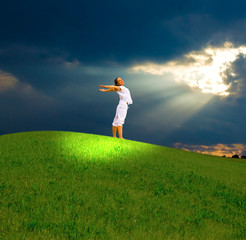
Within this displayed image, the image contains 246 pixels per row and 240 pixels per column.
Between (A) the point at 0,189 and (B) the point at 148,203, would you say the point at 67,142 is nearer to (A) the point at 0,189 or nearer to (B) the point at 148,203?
(A) the point at 0,189

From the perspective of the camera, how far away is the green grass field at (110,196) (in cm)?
589

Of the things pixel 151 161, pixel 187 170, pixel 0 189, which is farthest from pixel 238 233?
pixel 0 189

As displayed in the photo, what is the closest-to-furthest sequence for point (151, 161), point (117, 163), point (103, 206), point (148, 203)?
point (103, 206) → point (148, 203) → point (117, 163) → point (151, 161)

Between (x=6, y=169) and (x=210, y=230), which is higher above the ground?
(x=6, y=169)

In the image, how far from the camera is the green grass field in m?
5.89

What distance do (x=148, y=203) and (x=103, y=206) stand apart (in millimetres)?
1425

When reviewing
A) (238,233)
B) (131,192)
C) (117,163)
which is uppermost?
(117,163)

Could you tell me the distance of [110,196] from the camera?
7527 millimetres

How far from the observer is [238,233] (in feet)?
21.4

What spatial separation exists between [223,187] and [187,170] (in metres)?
1.85

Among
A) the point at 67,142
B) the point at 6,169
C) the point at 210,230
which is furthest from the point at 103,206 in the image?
the point at 67,142

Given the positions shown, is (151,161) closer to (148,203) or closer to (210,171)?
(210,171)

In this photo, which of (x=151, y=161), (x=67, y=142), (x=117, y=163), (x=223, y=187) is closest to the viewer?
(x=223, y=187)

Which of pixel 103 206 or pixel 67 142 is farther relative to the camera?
pixel 67 142
